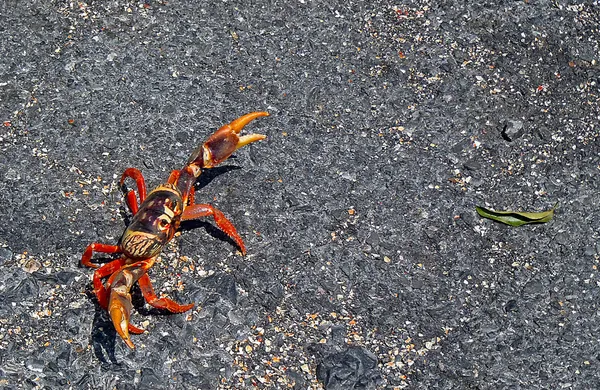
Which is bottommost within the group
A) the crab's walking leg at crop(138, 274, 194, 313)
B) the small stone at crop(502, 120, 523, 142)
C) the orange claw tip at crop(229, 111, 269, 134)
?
the crab's walking leg at crop(138, 274, 194, 313)

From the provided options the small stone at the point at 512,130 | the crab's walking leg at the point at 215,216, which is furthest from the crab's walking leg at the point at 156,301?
the small stone at the point at 512,130

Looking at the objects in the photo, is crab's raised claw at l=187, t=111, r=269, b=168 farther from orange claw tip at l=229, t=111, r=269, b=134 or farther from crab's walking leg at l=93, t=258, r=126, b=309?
crab's walking leg at l=93, t=258, r=126, b=309

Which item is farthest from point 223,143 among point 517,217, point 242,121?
point 517,217

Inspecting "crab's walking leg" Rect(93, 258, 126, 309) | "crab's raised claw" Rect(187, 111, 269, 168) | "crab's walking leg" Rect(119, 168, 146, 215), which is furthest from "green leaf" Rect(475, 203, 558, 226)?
"crab's walking leg" Rect(93, 258, 126, 309)

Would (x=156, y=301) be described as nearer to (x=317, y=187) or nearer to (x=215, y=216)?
(x=215, y=216)

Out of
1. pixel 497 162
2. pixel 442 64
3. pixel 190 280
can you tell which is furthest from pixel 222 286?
pixel 442 64

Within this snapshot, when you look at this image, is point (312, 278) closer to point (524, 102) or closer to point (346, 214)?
point (346, 214)
